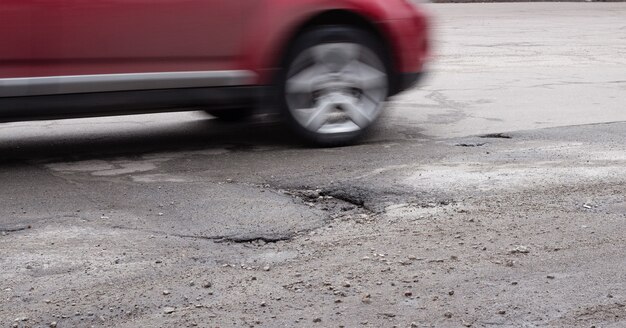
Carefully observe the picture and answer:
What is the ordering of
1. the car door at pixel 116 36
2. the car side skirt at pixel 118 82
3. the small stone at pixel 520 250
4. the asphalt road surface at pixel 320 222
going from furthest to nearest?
the car side skirt at pixel 118 82 < the car door at pixel 116 36 < the small stone at pixel 520 250 < the asphalt road surface at pixel 320 222

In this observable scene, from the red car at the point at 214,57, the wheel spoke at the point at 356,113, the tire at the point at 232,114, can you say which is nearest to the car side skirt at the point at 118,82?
the red car at the point at 214,57

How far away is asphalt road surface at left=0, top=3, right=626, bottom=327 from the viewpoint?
4094 mm

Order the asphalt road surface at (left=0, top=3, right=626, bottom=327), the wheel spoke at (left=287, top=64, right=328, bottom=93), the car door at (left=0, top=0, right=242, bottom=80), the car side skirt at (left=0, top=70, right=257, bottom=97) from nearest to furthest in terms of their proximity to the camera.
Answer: the asphalt road surface at (left=0, top=3, right=626, bottom=327)
the car door at (left=0, top=0, right=242, bottom=80)
the car side skirt at (left=0, top=70, right=257, bottom=97)
the wheel spoke at (left=287, top=64, right=328, bottom=93)

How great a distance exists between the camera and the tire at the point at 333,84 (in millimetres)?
7240

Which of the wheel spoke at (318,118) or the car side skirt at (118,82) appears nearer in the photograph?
the car side skirt at (118,82)

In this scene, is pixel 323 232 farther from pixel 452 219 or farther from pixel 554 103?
pixel 554 103

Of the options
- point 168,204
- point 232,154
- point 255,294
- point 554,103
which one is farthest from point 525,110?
point 255,294

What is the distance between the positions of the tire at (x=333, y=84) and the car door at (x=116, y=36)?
48cm

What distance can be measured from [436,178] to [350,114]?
1.36 metres

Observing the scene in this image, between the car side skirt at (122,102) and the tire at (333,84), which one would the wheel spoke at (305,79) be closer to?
the tire at (333,84)

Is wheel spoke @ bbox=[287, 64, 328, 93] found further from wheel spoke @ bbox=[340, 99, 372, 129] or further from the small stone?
the small stone

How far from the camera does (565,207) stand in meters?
5.53

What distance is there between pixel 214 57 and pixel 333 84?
887 millimetres

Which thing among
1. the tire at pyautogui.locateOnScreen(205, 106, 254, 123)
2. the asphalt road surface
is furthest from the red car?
the tire at pyautogui.locateOnScreen(205, 106, 254, 123)
